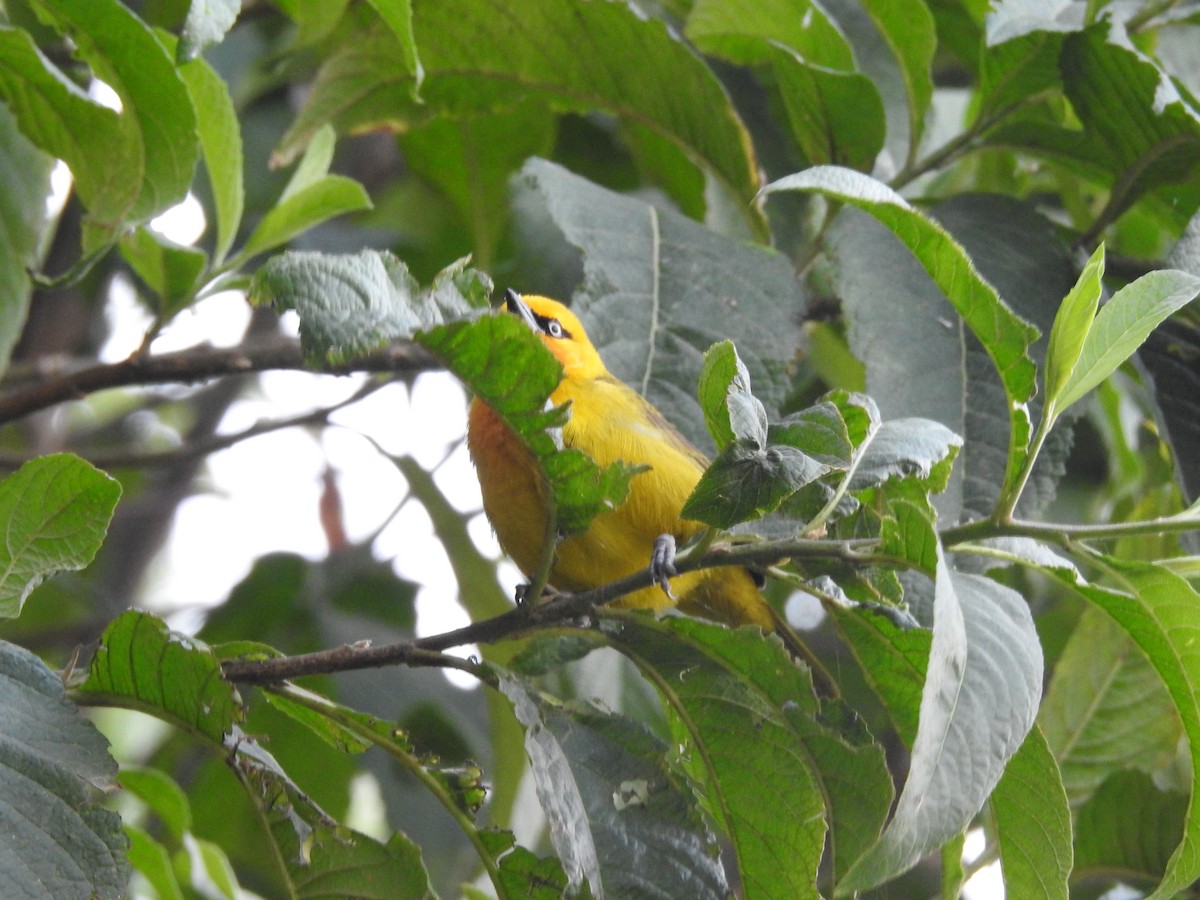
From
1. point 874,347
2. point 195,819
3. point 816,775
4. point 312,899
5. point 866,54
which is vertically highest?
point 866,54

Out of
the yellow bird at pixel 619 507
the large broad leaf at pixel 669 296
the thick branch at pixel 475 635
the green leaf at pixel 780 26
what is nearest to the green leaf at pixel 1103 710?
the yellow bird at pixel 619 507

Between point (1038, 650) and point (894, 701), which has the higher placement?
point (1038, 650)

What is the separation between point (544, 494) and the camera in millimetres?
1509

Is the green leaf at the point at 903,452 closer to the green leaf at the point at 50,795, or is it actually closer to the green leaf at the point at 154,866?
the green leaf at the point at 50,795

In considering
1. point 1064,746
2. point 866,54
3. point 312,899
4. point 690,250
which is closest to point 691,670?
point 312,899

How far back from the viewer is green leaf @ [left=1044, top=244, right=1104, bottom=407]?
1.35m

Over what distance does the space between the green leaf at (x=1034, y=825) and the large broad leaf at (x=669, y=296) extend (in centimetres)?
74

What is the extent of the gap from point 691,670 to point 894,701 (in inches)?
10.1

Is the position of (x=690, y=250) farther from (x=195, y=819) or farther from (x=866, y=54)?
(x=195, y=819)

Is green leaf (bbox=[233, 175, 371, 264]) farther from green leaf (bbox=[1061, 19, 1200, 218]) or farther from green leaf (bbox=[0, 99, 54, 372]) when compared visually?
green leaf (bbox=[1061, 19, 1200, 218])

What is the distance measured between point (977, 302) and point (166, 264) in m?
1.39

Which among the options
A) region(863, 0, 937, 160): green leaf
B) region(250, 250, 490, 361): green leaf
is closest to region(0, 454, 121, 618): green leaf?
region(250, 250, 490, 361): green leaf

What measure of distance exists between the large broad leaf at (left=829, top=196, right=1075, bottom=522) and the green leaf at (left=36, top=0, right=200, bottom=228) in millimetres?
1075

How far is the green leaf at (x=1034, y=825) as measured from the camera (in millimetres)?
1446
